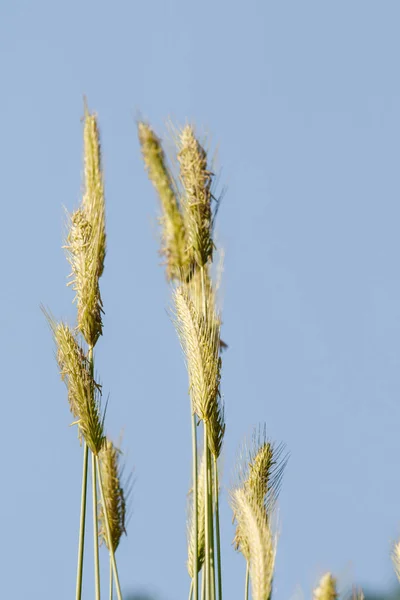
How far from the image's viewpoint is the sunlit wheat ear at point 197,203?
294 centimetres

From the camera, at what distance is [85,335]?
268cm

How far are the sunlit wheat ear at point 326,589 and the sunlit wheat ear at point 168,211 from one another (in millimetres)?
1157

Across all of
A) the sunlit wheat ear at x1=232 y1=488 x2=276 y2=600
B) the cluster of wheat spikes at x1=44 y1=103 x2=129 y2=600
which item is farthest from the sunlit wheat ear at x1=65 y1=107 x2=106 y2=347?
the sunlit wheat ear at x1=232 y1=488 x2=276 y2=600

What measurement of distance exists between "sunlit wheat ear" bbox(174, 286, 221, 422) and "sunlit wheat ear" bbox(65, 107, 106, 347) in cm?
23

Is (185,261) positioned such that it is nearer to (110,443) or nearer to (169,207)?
(169,207)

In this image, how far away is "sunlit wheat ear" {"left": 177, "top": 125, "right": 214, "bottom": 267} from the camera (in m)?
2.94

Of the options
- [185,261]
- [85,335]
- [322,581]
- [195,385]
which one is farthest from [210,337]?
[322,581]

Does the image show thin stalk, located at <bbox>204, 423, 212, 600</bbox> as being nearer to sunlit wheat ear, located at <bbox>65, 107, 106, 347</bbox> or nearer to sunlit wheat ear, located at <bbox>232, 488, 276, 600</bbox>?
sunlit wheat ear, located at <bbox>232, 488, 276, 600</bbox>

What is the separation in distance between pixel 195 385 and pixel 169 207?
842 mm

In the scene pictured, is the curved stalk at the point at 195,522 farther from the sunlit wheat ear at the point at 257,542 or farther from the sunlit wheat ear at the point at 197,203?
the sunlit wheat ear at the point at 197,203

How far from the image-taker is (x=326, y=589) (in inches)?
78.0

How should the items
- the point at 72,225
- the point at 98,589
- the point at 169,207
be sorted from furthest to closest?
the point at 169,207, the point at 72,225, the point at 98,589

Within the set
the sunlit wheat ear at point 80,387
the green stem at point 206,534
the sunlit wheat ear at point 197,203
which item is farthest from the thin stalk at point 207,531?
the sunlit wheat ear at point 197,203

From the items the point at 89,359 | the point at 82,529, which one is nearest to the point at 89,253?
the point at 89,359
